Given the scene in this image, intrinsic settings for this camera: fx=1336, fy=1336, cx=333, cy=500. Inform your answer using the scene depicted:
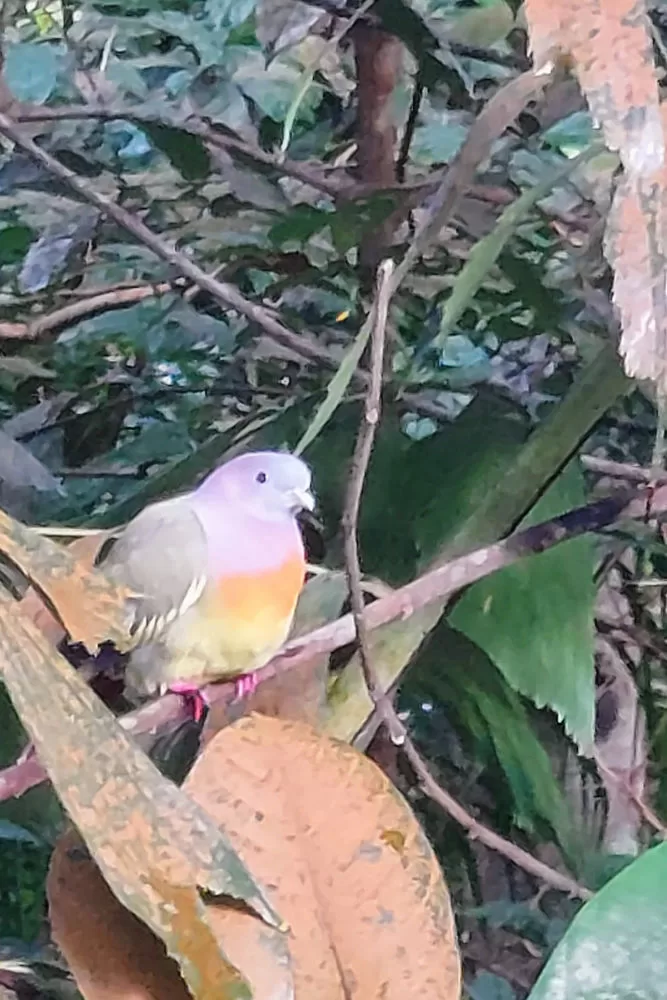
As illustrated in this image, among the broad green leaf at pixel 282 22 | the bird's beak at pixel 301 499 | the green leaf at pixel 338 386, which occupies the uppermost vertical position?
the green leaf at pixel 338 386

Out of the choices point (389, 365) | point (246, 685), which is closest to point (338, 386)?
point (246, 685)

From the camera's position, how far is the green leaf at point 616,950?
27 cm

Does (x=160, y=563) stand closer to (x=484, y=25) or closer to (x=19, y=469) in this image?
(x=19, y=469)

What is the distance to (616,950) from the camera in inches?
11.0

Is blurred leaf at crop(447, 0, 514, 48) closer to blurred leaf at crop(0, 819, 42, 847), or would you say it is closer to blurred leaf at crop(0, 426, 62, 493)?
blurred leaf at crop(0, 426, 62, 493)

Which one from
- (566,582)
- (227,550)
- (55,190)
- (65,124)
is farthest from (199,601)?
(65,124)

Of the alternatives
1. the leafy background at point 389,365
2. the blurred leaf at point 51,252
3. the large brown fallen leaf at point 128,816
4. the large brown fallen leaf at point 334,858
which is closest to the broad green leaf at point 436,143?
the leafy background at point 389,365

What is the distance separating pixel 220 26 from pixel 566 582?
459mm

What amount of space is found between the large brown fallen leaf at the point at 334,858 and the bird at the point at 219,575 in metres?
0.22

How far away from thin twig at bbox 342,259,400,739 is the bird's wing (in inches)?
7.7

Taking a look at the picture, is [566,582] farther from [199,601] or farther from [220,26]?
[220,26]

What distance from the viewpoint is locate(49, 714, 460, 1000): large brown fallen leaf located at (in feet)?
1.17

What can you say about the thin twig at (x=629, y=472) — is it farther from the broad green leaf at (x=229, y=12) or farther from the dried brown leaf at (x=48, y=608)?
the broad green leaf at (x=229, y=12)

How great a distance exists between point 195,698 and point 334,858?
0.79ft
